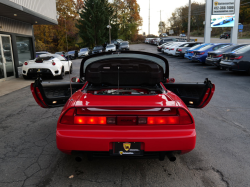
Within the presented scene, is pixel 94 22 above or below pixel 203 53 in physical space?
above

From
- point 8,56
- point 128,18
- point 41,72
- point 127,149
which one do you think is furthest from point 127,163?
point 128,18

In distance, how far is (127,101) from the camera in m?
2.91

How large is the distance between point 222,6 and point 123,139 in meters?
31.5

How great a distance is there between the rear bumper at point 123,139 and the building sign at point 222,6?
30571mm

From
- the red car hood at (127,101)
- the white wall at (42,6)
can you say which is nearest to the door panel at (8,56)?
the white wall at (42,6)

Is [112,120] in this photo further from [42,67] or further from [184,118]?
[42,67]

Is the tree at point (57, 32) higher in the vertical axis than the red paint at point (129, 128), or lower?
higher

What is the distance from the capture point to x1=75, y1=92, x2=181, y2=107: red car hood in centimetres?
281

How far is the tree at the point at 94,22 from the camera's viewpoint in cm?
4753

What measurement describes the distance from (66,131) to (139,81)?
154 centimetres

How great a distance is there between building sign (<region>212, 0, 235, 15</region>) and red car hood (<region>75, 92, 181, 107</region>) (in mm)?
30151

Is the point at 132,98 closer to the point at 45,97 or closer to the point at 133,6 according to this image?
the point at 45,97

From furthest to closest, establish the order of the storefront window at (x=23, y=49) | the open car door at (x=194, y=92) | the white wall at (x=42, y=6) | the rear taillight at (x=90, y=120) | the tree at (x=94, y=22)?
1. the tree at (x=94, y=22)
2. the storefront window at (x=23, y=49)
3. the white wall at (x=42, y=6)
4. the open car door at (x=194, y=92)
5. the rear taillight at (x=90, y=120)

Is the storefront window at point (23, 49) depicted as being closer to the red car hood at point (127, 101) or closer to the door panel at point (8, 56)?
the door panel at point (8, 56)
